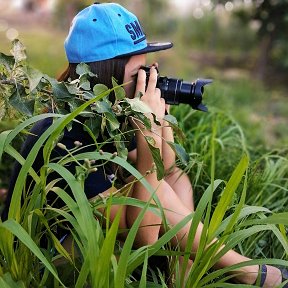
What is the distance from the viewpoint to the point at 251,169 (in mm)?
1849

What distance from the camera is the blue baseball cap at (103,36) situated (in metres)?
1.51

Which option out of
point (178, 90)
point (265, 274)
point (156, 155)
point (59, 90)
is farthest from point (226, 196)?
point (178, 90)

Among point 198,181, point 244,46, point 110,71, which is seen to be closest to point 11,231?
point 110,71

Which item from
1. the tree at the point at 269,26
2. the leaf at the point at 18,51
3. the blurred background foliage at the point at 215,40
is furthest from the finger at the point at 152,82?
the tree at the point at 269,26

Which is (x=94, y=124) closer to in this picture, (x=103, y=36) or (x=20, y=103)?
(x=20, y=103)

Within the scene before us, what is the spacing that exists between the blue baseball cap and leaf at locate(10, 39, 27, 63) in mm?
350

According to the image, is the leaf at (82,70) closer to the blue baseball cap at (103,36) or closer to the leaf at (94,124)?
the leaf at (94,124)

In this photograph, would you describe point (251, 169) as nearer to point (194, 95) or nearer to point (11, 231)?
point (194, 95)

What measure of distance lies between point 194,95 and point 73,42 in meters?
0.41

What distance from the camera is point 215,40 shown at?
10.0 meters

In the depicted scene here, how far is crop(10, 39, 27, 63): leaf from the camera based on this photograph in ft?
3.81

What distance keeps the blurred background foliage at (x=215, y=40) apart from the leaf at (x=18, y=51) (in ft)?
16.1

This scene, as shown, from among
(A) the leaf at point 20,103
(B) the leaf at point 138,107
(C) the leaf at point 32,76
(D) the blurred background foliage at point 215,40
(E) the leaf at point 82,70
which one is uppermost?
(C) the leaf at point 32,76

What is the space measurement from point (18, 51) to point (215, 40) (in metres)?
9.19
